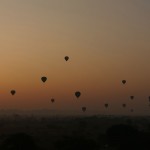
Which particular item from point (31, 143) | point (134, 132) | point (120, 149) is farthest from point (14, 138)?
point (134, 132)

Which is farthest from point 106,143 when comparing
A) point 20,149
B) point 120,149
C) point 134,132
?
point 20,149

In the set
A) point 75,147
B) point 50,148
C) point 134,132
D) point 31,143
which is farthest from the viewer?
point 134,132

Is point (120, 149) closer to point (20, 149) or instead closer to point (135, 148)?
point (135, 148)

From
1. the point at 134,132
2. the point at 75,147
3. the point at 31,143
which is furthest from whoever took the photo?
the point at 134,132

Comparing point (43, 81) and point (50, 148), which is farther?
point (50, 148)

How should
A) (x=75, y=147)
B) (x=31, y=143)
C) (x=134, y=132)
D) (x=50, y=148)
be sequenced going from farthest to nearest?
1. (x=134, y=132)
2. (x=50, y=148)
3. (x=31, y=143)
4. (x=75, y=147)

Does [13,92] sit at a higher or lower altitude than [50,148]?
higher

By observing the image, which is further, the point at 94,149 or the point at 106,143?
the point at 106,143

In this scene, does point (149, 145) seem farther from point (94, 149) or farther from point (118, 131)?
point (118, 131)

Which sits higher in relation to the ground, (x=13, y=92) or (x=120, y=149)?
(x=13, y=92)
